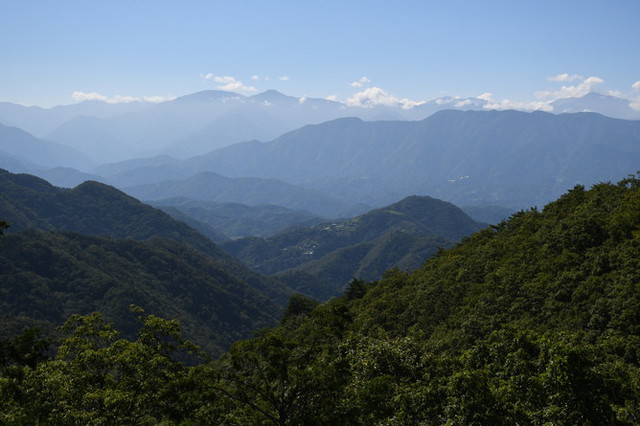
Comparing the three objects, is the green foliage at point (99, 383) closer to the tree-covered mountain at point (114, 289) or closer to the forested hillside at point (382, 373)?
the forested hillside at point (382, 373)

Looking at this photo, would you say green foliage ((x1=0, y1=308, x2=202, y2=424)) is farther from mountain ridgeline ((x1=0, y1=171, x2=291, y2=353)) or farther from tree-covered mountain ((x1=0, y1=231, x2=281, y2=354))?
mountain ridgeline ((x1=0, y1=171, x2=291, y2=353))

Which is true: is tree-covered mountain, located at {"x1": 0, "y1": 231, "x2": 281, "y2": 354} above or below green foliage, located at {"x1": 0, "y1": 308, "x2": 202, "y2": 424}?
below

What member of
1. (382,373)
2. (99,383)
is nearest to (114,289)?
(99,383)

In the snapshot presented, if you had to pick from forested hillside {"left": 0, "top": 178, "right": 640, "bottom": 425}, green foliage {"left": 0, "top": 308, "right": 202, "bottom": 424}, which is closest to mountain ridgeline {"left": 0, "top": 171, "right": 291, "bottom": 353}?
green foliage {"left": 0, "top": 308, "right": 202, "bottom": 424}

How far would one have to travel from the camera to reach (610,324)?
28.2 metres

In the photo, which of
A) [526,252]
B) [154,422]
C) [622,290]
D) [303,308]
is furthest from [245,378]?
[303,308]

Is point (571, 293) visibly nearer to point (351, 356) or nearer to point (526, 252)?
point (526, 252)

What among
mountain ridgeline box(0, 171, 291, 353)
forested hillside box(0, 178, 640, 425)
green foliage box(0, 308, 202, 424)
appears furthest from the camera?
mountain ridgeline box(0, 171, 291, 353)

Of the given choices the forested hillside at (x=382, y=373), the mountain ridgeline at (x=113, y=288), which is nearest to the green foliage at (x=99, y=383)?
the forested hillside at (x=382, y=373)

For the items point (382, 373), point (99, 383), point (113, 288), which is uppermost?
point (99, 383)

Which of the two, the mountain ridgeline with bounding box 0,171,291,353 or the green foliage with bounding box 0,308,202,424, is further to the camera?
the mountain ridgeline with bounding box 0,171,291,353

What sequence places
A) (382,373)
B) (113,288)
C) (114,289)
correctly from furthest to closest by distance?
1. (113,288)
2. (114,289)
3. (382,373)

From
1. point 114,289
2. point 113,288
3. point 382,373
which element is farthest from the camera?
point 113,288

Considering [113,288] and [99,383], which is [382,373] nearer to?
[99,383]
